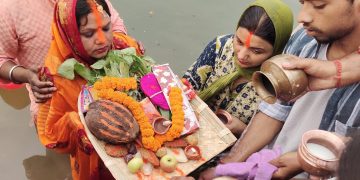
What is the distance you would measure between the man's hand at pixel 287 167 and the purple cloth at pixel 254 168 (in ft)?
0.09

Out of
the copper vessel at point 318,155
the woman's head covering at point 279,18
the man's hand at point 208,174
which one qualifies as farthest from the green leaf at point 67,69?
the copper vessel at point 318,155

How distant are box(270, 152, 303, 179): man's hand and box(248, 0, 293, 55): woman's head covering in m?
0.67

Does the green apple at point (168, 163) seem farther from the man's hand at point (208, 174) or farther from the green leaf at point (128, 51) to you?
the green leaf at point (128, 51)

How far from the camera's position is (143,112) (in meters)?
2.15

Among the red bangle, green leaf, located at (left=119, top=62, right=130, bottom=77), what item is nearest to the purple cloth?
the red bangle

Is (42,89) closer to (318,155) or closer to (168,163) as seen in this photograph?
(168,163)

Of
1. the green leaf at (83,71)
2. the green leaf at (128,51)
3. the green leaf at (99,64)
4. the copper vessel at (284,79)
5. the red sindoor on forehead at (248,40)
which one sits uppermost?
the copper vessel at (284,79)

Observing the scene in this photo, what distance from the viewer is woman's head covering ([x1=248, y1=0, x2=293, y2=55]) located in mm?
2215

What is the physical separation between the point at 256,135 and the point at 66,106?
1075mm

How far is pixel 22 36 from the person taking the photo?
281 centimetres

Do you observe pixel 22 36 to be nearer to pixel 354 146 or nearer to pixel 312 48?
pixel 312 48

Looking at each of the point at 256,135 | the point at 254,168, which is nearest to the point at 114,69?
the point at 256,135

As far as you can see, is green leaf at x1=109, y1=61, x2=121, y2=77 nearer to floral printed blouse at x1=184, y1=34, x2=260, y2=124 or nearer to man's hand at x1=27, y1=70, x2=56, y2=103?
man's hand at x1=27, y1=70, x2=56, y2=103

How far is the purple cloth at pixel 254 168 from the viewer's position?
1.84 metres
